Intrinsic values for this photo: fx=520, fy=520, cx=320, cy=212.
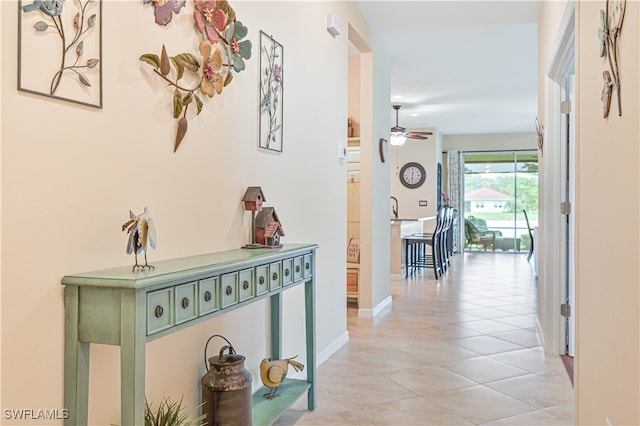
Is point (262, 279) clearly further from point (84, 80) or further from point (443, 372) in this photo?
point (443, 372)

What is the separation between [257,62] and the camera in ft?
8.69

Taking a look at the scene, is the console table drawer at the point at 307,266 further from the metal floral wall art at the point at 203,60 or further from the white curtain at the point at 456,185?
the white curtain at the point at 456,185

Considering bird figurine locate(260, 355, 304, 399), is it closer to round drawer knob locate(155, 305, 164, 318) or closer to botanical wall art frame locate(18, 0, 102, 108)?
round drawer knob locate(155, 305, 164, 318)

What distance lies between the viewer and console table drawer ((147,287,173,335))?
1.49 meters

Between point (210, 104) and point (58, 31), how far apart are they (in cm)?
81

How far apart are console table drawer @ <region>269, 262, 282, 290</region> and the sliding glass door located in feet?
33.6

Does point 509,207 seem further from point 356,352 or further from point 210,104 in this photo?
point 210,104

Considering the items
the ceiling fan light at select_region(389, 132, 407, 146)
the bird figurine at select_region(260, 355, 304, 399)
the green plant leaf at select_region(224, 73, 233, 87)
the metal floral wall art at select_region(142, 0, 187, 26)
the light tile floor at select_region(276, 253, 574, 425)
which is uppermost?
the ceiling fan light at select_region(389, 132, 407, 146)

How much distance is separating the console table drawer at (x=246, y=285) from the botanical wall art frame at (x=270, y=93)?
2.79 feet

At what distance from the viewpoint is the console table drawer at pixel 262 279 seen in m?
2.14

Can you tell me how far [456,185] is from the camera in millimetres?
11969

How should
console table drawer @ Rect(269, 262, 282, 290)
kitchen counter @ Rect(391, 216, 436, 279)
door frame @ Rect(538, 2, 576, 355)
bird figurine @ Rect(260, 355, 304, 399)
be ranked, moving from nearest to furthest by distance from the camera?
console table drawer @ Rect(269, 262, 282, 290) < bird figurine @ Rect(260, 355, 304, 399) < door frame @ Rect(538, 2, 576, 355) < kitchen counter @ Rect(391, 216, 436, 279)

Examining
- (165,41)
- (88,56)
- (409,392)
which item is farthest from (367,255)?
(88,56)

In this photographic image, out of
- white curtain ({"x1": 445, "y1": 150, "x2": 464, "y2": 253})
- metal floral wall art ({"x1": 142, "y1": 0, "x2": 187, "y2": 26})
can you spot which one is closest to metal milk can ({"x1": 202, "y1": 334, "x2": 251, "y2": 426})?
metal floral wall art ({"x1": 142, "y1": 0, "x2": 187, "y2": 26})
